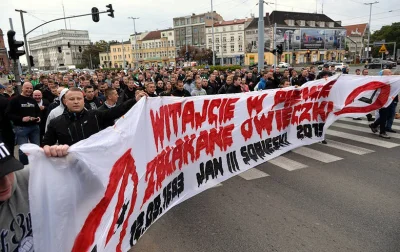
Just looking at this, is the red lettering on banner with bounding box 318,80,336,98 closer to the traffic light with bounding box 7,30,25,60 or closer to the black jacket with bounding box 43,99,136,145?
the black jacket with bounding box 43,99,136,145

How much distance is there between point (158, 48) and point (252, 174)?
105513mm

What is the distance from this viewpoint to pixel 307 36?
79812 mm

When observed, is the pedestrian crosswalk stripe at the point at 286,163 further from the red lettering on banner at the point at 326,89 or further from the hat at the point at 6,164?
the hat at the point at 6,164

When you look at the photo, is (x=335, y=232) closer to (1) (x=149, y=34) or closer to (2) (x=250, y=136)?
(2) (x=250, y=136)

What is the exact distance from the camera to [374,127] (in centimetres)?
848

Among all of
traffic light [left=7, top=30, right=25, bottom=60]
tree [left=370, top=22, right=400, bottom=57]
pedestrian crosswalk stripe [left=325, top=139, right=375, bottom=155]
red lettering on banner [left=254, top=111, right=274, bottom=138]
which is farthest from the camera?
tree [left=370, top=22, right=400, bottom=57]

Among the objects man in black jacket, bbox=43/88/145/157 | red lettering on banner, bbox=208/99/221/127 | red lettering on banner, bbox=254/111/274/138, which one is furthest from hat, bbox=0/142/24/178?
red lettering on banner, bbox=254/111/274/138

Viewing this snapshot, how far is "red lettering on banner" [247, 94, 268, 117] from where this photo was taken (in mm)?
5896

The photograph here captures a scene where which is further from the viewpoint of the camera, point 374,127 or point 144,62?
point 144,62

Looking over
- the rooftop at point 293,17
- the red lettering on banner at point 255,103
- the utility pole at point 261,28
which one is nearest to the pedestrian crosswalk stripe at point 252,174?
the red lettering on banner at point 255,103

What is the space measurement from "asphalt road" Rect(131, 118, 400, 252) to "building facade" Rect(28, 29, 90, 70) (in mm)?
132414

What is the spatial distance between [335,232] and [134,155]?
257cm

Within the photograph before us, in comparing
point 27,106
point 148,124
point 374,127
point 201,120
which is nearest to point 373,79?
point 374,127

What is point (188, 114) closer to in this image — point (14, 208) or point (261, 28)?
point (14, 208)
